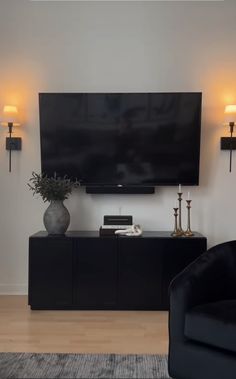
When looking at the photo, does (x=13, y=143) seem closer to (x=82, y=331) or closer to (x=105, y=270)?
(x=105, y=270)

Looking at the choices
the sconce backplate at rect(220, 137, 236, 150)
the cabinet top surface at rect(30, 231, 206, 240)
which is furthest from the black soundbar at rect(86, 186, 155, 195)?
the sconce backplate at rect(220, 137, 236, 150)

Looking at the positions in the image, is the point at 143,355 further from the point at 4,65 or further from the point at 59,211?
the point at 4,65

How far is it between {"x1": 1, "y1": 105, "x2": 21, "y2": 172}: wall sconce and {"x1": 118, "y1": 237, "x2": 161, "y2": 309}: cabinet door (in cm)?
138

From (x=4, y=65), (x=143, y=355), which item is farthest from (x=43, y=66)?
(x=143, y=355)

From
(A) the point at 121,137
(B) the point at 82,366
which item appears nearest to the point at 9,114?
(A) the point at 121,137

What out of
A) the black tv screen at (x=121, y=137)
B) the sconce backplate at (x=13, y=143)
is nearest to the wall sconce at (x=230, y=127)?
the black tv screen at (x=121, y=137)

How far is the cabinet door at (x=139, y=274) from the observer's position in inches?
133

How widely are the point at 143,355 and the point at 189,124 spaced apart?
2.02 meters

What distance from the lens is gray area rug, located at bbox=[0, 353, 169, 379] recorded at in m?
2.24

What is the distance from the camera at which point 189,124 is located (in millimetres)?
3604

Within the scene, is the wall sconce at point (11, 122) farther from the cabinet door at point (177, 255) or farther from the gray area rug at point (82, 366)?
the gray area rug at point (82, 366)

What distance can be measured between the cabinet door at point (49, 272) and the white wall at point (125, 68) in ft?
1.65

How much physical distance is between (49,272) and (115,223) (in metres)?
0.71

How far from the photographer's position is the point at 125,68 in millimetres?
3783
